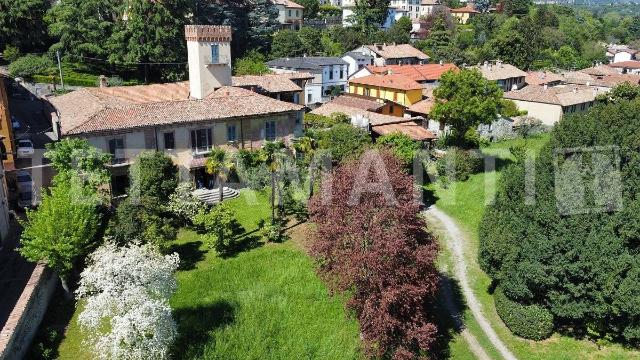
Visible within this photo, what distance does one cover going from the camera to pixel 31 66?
61.3m

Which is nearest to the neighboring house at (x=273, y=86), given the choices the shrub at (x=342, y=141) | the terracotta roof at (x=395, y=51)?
the shrub at (x=342, y=141)

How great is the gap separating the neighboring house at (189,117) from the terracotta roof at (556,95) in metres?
36.5

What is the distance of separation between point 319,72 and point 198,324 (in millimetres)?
51317

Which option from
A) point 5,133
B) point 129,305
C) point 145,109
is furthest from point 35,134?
point 129,305

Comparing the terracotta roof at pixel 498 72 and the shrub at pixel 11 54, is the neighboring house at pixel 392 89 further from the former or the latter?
the shrub at pixel 11 54

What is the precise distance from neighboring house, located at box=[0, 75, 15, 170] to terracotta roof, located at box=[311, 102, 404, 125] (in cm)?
2809

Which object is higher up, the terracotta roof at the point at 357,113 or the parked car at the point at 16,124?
the terracotta roof at the point at 357,113

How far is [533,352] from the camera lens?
27.0m

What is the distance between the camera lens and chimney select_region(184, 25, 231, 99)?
141 feet

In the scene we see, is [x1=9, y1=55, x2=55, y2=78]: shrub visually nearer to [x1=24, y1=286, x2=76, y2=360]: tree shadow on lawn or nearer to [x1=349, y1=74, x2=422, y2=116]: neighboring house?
[x1=349, y1=74, x2=422, y2=116]: neighboring house

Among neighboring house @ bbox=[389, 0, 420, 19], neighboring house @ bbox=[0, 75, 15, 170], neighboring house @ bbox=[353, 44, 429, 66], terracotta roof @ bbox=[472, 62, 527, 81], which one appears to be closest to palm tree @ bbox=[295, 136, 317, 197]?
neighboring house @ bbox=[0, 75, 15, 170]

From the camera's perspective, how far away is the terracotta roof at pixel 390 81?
64.4 metres

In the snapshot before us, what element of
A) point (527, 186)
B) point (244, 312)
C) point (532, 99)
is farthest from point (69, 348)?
point (532, 99)

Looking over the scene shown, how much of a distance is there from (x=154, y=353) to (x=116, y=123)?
59.0 ft
